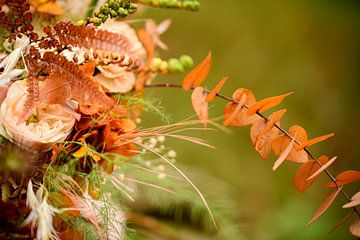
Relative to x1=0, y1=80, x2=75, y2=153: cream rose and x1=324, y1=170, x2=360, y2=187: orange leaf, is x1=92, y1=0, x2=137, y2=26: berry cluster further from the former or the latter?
x1=324, y1=170, x2=360, y2=187: orange leaf

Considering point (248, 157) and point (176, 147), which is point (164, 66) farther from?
point (248, 157)

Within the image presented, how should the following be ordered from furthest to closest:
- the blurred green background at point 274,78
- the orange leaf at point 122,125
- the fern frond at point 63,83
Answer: the blurred green background at point 274,78, the orange leaf at point 122,125, the fern frond at point 63,83

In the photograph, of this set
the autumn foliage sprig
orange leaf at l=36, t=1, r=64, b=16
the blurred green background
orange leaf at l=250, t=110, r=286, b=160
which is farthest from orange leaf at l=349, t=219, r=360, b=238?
the blurred green background

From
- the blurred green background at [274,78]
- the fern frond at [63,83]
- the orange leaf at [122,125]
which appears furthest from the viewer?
the blurred green background at [274,78]

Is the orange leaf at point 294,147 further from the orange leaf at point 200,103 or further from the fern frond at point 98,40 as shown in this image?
the fern frond at point 98,40

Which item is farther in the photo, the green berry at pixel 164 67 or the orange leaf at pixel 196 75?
the green berry at pixel 164 67

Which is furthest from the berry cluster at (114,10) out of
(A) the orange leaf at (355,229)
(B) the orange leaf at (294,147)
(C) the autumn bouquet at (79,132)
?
(A) the orange leaf at (355,229)
